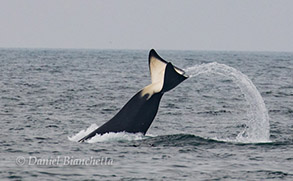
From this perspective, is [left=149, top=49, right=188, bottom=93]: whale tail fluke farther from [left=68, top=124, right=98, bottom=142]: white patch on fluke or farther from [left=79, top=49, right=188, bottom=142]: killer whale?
[left=68, top=124, right=98, bottom=142]: white patch on fluke

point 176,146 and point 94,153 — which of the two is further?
point 176,146

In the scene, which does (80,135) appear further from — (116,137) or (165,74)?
(165,74)

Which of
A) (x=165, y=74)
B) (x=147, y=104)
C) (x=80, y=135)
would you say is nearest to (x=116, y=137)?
(x=147, y=104)

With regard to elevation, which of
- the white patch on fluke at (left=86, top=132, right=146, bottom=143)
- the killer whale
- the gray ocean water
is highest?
the killer whale

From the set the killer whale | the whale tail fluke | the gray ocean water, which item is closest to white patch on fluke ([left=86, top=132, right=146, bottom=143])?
the gray ocean water

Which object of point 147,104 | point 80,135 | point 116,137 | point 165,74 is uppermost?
point 165,74

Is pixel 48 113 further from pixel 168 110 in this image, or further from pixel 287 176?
pixel 287 176

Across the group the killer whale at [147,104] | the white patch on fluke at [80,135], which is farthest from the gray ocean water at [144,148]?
the killer whale at [147,104]

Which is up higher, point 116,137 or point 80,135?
point 116,137

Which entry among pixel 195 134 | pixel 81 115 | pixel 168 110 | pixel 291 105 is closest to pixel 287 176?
pixel 195 134

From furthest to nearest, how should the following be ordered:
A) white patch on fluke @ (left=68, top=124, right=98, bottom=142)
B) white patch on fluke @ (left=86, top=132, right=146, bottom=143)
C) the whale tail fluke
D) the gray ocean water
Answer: white patch on fluke @ (left=68, top=124, right=98, bottom=142), white patch on fluke @ (left=86, top=132, right=146, bottom=143), the whale tail fluke, the gray ocean water

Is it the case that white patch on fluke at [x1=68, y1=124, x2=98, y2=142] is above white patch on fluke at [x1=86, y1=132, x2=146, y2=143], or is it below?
below

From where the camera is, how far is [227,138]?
20359 millimetres

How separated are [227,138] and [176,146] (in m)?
2.95
